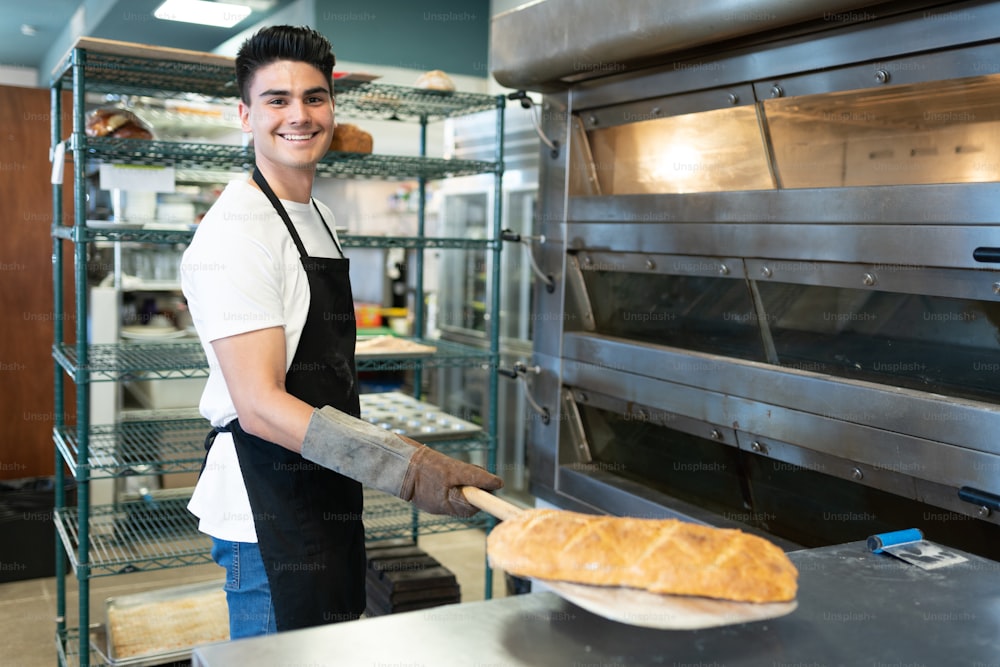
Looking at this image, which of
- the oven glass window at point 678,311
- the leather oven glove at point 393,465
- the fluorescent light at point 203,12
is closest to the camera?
the leather oven glove at point 393,465

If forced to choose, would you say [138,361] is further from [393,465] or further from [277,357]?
[393,465]

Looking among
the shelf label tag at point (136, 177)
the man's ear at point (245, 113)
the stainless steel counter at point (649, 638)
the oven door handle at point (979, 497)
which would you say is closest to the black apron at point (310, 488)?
the man's ear at point (245, 113)

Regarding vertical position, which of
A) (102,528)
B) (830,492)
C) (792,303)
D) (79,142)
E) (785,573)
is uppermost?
(79,142)

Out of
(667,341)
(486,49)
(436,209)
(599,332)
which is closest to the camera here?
(667,341)

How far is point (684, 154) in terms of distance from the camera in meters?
2.71

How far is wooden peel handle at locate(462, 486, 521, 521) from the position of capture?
1407mm

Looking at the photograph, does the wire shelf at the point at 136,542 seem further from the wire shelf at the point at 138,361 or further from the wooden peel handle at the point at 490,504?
the wooden peel handle at the point at 490,504

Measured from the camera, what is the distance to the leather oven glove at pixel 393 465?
60.4 inches

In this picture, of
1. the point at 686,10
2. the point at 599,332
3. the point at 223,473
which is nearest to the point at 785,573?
the point at 223,473

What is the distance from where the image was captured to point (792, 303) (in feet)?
7.59

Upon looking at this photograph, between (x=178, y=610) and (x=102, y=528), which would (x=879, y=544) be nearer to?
(x=178, y=610)

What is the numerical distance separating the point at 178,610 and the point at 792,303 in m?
2.46

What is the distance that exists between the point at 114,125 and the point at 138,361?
80cm

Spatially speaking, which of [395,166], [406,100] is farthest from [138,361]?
[406,100]
